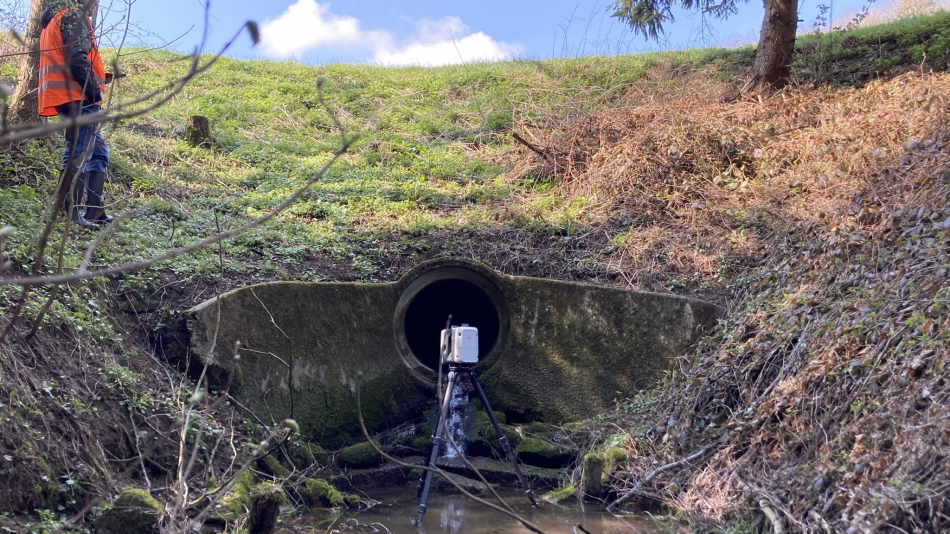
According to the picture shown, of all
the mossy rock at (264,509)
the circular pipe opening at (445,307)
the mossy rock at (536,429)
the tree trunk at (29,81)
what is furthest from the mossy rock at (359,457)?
the tree trunk at (29,81)

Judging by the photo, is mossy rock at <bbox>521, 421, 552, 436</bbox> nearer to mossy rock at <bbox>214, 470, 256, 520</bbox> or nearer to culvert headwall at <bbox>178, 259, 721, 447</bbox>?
culvert headwall at <bbox>178, 259, 721, 447</bbox>

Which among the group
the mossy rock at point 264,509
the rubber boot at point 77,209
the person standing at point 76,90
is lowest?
the mossy rock at point 264,509

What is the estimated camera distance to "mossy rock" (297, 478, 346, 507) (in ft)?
17.2

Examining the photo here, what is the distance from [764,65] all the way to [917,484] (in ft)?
30.2

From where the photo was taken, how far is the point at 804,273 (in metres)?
6.35

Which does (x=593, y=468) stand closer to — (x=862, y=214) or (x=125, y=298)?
(x=862, y=214)

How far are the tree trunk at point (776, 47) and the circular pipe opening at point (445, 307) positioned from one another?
639cm

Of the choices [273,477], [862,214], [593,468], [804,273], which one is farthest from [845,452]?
[273,477]

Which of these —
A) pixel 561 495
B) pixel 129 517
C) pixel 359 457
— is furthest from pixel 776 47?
pixel 129 517

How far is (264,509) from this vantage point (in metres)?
4.07

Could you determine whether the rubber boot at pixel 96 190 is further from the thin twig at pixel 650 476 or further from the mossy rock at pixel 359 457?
the thin twig at pixel 650 476

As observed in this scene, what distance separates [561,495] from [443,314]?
9.74ft

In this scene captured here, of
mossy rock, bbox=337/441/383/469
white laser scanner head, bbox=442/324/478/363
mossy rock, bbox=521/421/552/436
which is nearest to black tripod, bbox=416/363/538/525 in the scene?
white laser scanner head, bbox=442/324/478/363

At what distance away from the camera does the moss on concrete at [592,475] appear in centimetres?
552
